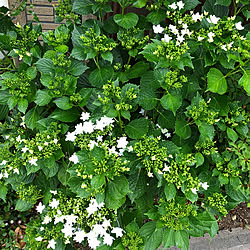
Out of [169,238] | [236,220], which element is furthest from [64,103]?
[236,220]

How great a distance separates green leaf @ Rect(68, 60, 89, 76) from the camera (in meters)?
1.64

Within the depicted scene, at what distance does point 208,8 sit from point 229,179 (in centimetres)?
124

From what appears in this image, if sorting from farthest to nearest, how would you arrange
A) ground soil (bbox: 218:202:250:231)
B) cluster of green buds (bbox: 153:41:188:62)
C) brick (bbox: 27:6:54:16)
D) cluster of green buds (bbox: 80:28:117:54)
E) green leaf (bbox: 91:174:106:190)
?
1. brick (bbox: 27:6:54:16)
2. ground soil (bbox: 218:202:250:231)
3. cluster of green buds (bbox: 80:28:117:54)
4. cluster of green buds (bbox: 153:41:188:62)
5. green leaf (bbox: 91:174:106:190)

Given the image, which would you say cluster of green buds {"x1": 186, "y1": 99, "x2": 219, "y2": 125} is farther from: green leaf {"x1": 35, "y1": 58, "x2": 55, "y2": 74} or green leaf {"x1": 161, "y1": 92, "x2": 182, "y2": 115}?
green leaf {"x1": 35, "y1": 58, "x2": 55, "y2": 74}

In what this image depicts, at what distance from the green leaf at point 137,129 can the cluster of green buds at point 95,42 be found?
507 millimetres

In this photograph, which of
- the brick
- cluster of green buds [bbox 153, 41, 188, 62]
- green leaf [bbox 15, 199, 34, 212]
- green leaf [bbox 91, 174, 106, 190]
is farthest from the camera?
the brick

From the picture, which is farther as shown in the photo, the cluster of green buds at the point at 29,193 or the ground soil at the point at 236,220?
the ground soil at the point at 236,220

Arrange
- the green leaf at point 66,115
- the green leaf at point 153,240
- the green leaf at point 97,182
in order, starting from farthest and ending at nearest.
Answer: the green leaf at point 153,240
the green leaf at point 66,115
the green leaf at point 97,182

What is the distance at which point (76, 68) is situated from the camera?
1.65m

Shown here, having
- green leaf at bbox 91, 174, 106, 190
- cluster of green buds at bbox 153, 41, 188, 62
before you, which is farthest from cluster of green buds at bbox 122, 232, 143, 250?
cluster of green buds at bbox 153, 41, 188, 62

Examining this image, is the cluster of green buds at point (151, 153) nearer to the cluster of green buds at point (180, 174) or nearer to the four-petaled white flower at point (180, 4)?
the cluster of green buds at point (180, 174)

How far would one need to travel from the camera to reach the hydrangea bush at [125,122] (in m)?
1.44

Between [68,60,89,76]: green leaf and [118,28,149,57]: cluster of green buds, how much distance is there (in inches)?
12.2

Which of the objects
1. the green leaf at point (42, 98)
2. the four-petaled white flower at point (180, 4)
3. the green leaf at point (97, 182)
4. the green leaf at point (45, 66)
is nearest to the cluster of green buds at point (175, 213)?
the green leaf at point (97, 182)
